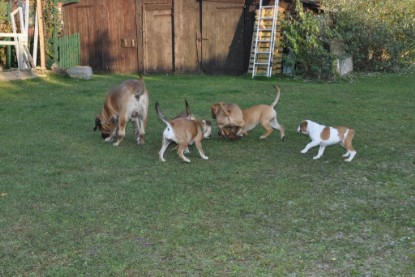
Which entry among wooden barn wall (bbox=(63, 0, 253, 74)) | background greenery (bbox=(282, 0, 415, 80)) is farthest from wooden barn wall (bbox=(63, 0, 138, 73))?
background greenery (bbox=(282, 0, 415, 80))

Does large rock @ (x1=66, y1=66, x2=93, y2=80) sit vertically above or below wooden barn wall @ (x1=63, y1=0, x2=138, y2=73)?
below

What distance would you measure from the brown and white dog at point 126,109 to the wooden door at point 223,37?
38.7ft

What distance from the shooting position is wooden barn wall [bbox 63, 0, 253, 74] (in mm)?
19297

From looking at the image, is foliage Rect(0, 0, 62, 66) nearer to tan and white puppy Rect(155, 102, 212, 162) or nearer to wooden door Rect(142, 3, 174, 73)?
wooden door Rect(142, 3, 174, 73)

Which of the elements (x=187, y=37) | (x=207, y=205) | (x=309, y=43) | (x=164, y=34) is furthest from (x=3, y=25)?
(x=207, y=205)

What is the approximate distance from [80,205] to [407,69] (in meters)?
17.9

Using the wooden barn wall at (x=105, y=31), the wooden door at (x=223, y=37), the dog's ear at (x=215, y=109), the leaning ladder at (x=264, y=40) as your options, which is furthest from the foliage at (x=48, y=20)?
the dog's ear at (x=215, y=109)

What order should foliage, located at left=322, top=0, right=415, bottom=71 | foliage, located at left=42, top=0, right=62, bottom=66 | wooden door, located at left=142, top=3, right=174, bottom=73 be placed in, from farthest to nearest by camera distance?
wooden door, located at left=142, top=3, right=174, bottom=73 < foliage, located at left=322, top=0, right=415, bottom=71 < foliage, located at left=42, top=0, right=62, bottom=66

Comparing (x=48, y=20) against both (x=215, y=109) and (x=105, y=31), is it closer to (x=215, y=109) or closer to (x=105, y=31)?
(x=105, y=31)

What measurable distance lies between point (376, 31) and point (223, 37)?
234 inches

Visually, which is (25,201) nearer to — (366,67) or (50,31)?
(50,31)

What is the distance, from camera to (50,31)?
739 inches

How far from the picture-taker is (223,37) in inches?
763

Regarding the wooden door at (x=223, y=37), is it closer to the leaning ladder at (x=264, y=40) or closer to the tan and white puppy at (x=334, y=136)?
the leaning ladder at (x=264, y=40)
